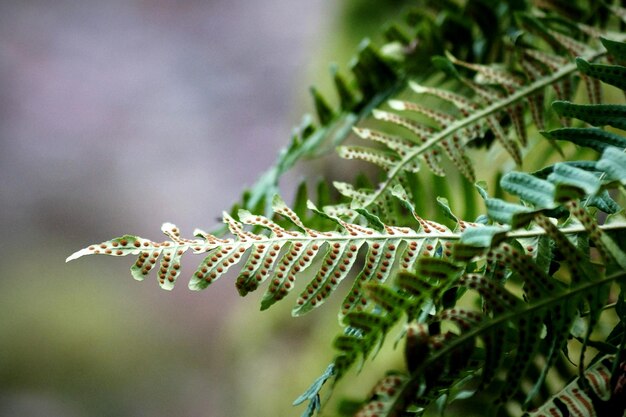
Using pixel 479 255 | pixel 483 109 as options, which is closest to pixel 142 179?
pixel 483 109

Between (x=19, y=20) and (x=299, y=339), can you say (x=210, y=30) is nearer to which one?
(x=19, y=20)

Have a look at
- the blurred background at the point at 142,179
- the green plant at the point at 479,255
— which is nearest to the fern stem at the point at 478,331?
the green plant at the point at 479,255

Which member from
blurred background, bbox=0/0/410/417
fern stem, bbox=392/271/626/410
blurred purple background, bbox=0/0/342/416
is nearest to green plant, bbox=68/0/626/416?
fern stem, bbox=392/271/626/410

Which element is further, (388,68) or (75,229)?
(75,229)

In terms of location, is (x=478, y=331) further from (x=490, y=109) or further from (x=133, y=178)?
(x=133, y=178)

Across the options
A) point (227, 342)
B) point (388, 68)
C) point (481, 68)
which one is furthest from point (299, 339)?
point (481, 68)

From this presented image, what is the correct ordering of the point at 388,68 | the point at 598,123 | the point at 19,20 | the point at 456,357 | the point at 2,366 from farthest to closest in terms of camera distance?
the point at 19,20
the point at 2,366
the point at 388,68
the point at 598,123
the point at 456,357

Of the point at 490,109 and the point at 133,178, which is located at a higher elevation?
the point at 133,178
